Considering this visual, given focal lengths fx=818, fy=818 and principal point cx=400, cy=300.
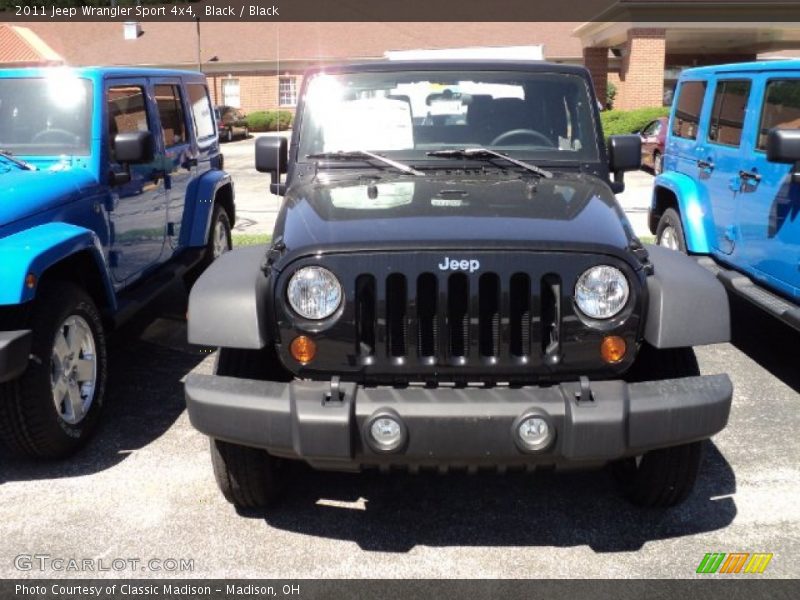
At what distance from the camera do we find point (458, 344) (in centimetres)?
301

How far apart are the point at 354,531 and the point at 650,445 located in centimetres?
131

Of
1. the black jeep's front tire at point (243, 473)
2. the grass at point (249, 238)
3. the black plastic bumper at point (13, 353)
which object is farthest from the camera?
the grass at point (249, 238)

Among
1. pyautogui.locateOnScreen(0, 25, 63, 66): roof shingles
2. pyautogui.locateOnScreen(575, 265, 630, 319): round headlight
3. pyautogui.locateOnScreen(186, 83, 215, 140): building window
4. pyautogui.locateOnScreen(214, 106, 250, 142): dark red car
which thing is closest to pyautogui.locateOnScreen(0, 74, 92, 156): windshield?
pyautogui.locateOnScreen(186, 83, 215, 140): building window

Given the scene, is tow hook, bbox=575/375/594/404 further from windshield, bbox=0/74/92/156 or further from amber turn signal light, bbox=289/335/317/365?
windshield, bbox=0/74/92/156

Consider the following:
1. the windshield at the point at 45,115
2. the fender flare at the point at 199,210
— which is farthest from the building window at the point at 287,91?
the windshield at the point at 45,115

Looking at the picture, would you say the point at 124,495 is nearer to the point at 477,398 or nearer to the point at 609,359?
the point at 477,398

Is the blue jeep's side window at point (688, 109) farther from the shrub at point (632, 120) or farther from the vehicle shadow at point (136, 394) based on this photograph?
the shrub at point (632, 120)

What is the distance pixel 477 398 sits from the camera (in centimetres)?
288

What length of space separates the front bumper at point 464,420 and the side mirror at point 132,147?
7.62 ft

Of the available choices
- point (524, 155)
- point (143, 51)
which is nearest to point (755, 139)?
point (524, 155)

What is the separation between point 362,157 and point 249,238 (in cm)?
583

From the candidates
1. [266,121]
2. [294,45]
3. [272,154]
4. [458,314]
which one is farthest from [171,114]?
[294,45]

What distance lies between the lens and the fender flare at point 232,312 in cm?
303

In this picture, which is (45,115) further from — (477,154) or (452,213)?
(452,213)
